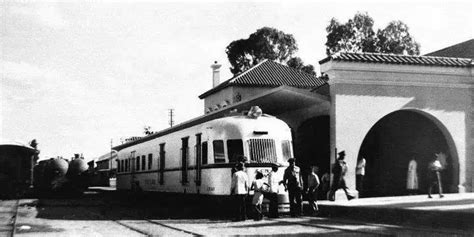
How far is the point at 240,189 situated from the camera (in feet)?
45.9

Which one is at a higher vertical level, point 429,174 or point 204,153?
point 204,153

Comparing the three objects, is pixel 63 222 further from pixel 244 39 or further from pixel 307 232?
pixel 244 39

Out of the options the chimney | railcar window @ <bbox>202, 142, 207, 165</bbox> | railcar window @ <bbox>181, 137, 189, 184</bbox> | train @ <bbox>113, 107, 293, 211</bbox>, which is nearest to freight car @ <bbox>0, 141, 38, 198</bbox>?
railcar window @ <bbox>181, 137, 189, 184</bbox>

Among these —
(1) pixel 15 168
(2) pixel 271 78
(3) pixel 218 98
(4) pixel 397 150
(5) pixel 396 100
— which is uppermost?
(2) pixel 271 78

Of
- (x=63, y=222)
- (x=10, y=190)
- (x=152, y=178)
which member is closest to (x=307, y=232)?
(x=63, y=222)

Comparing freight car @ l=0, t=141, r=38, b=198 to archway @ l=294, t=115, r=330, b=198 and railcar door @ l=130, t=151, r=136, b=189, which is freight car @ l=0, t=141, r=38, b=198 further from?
archway @ l=294, t=115, r=330, b=198

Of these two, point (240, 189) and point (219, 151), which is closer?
point (240, 189)

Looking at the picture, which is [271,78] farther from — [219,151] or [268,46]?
[219,151]

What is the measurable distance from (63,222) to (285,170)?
564cm

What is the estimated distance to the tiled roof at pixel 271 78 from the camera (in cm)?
4078

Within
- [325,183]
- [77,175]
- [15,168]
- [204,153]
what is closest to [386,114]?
[325,183]

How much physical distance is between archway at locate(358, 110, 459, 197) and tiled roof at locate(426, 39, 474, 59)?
31.9 feet

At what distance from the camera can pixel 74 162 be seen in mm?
32062

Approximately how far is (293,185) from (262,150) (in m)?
1.31
